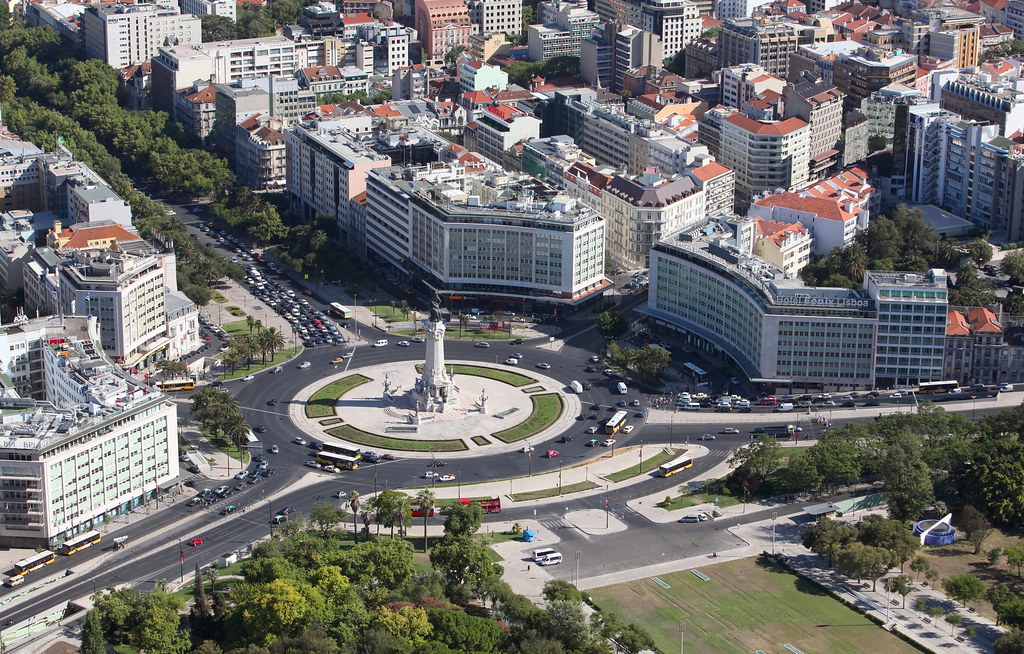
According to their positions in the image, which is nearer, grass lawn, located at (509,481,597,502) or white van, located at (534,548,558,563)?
white van, located at (534,548,558,563)

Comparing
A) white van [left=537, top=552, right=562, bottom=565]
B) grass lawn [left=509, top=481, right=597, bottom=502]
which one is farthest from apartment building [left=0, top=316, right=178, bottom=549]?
white van [left=537, top=552, right=562, bottom=565]

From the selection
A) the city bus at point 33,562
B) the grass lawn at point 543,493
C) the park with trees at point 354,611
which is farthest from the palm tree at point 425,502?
the city bus at point 33,562

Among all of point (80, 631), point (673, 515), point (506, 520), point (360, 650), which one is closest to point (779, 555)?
point (673, 515)

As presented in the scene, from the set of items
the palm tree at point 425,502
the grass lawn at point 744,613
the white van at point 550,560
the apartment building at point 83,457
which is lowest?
the grass lawn at point 744,613

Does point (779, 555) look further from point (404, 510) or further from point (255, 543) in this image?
point (255, 543)

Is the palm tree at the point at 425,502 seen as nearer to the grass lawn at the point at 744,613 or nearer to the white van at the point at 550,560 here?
the white van at the point at 550,560

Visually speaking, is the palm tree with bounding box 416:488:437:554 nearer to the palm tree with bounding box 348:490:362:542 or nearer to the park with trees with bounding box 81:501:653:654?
the palm tree with bounding box 348:490:362:542
